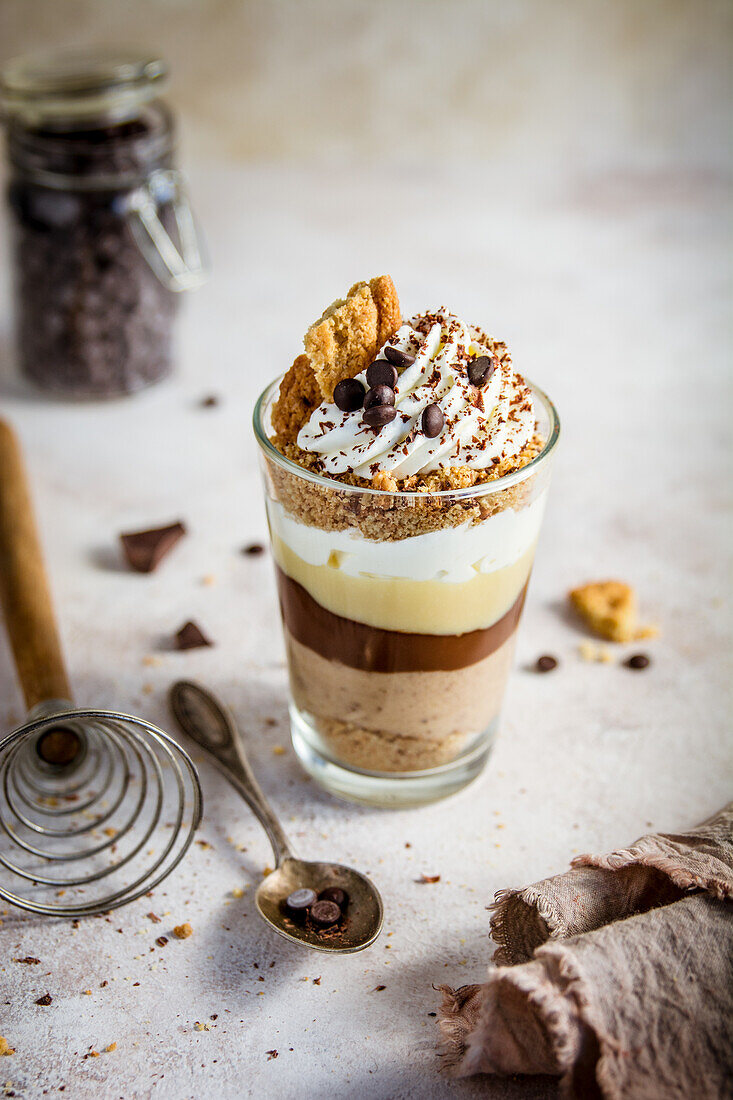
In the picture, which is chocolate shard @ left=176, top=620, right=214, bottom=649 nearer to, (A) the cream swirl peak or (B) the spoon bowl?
(B) the spoon bowl

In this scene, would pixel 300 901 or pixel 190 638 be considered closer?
pixel 300 901

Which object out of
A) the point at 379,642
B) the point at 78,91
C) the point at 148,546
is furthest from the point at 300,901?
the point at 78,91

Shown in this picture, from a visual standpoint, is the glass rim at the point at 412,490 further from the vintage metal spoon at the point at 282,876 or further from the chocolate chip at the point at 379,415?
the vintage metal spoon at the point at 282,876

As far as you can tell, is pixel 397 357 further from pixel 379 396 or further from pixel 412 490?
pixel 412 490

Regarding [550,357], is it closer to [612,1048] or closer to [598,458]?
[598,458]

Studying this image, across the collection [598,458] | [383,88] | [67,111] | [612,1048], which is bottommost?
[598,458]

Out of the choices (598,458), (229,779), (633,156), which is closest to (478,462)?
(229,779)

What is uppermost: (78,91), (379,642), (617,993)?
(78,91)
